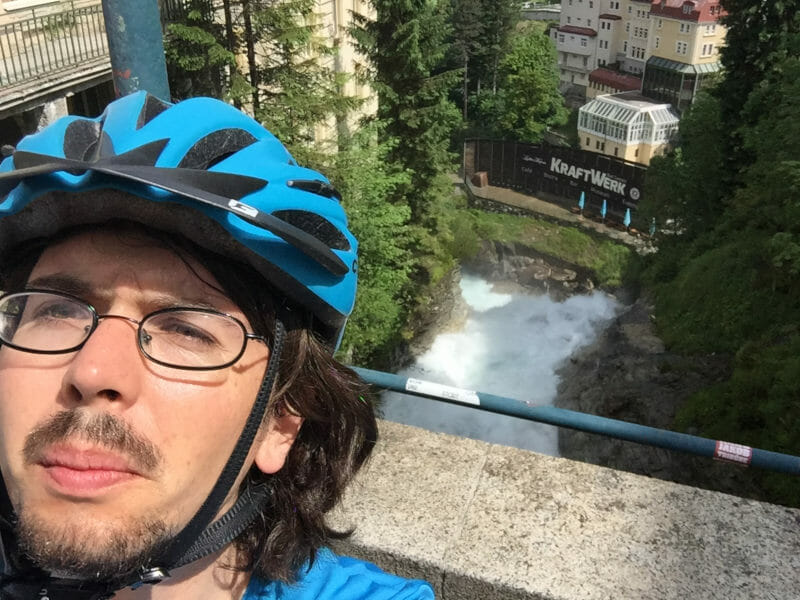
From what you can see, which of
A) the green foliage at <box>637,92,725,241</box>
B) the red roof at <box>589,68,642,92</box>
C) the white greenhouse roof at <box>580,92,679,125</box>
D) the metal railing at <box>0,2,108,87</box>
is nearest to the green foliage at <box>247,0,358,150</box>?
the metal railing at <box>0,2,108,87</box>

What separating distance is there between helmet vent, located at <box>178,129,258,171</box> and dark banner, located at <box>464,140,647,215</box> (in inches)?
1823

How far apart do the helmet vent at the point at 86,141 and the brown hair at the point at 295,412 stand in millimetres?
170

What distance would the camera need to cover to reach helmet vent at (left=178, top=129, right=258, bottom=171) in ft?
5.53

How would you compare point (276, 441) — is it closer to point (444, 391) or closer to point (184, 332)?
point (184, 332)

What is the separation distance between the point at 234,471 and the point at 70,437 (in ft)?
1.27

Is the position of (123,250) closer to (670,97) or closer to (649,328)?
(649,328)

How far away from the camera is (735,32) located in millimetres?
29094

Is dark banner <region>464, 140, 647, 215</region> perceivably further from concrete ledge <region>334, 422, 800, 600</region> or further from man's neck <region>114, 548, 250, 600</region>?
man's neck <region>114, 548, 250, 600</region>

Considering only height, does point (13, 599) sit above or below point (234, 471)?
below

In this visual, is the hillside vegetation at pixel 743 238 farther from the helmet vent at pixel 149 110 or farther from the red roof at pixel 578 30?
the red roof at pixel 578 30

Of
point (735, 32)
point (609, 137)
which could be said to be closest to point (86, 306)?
point (735, 32)

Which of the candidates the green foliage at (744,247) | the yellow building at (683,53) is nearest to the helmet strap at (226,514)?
the green foliage at (744,247)

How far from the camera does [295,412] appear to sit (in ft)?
6.26

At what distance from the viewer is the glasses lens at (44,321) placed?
4.99 feet
